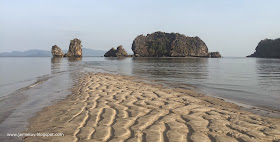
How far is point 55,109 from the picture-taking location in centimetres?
815

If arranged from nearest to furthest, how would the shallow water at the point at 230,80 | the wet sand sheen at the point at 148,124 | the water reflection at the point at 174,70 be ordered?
1. the wet sand sheen at the point at 148,124
2. the shallow water at the point at 230,80
3. the water reflection at the point at 174,70

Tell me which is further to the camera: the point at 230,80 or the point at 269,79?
the point at 269,79

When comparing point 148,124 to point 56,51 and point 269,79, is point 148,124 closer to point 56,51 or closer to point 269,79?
point 269,79

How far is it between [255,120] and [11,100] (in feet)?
37.5

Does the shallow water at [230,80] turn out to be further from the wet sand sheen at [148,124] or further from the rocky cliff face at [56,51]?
the rocky cliff face at [56,51]

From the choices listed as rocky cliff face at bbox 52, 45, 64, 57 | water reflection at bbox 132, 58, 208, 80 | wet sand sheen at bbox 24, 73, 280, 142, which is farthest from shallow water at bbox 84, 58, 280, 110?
rocky cliff face at bbox 52, 45, 64, 57

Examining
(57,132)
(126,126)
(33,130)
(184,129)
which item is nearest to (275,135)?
(184,129)

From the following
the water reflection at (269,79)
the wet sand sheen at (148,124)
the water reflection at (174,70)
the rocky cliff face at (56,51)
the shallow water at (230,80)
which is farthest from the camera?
the rocky cliff face at (56,51)

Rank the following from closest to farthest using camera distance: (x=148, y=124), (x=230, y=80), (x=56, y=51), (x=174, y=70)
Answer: (x=148, y=124) → (x=230, y=80) → (x=174, y=70) → (x=56, y=51)

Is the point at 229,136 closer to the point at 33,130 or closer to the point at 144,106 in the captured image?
the point at 144,106

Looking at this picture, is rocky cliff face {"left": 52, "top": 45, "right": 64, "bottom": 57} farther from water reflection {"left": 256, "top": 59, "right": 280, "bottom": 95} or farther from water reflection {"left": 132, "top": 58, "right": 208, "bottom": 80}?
water reflection {"left": 256, "top": 59, "right": 280, "bottom": 95}

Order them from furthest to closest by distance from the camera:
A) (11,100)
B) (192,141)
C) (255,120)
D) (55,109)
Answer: (11,100)
(55,109)
(255,120)
(192,141)

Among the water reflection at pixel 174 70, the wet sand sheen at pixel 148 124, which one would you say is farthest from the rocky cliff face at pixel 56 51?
the wet sand sheen at pixel 148 124

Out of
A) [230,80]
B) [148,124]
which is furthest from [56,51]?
[148,124]
